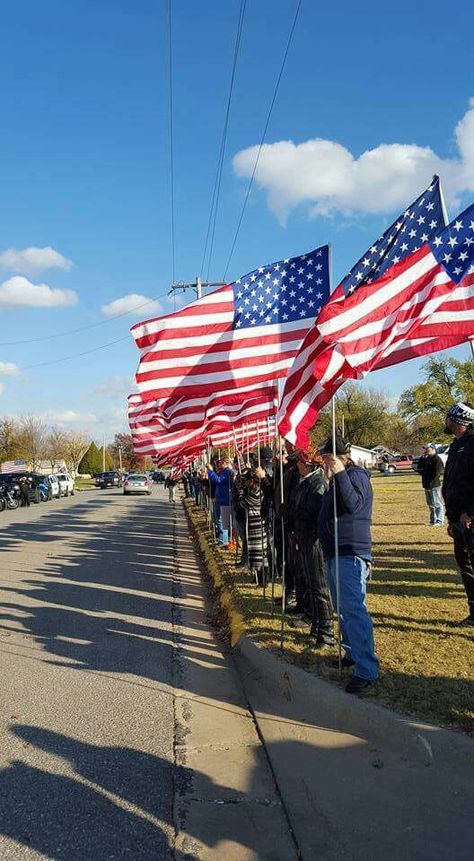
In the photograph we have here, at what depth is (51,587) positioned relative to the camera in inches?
450

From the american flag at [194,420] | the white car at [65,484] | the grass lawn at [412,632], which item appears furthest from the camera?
the white car at [65,484]

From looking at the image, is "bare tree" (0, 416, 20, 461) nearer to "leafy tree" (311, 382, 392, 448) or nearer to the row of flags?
"leafy tree" (311, 382, 392, 448)

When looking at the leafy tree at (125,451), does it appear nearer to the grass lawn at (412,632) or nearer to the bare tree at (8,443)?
the bare tree at (8,443)

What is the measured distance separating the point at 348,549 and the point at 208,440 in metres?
15.8

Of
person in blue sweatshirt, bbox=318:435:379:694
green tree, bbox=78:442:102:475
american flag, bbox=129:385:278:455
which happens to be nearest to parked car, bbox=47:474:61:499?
american flag, bbox=129:385:278:455

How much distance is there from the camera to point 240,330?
978 centimetres

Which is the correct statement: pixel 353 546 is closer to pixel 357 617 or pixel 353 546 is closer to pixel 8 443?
pixel 357 617

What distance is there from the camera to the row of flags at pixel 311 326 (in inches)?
243

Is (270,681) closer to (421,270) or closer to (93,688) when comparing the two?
(93,688)

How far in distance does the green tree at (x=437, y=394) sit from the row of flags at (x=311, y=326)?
1755 inches

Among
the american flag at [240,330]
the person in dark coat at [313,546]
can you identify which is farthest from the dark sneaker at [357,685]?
the american flag at [240,330]

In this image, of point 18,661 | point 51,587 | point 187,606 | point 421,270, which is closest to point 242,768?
point 18,661

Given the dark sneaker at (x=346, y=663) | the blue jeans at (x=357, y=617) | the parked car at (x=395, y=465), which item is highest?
the parked car at (x=395, y=465)

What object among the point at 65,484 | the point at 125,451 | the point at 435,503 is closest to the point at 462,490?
the point at 435,503
